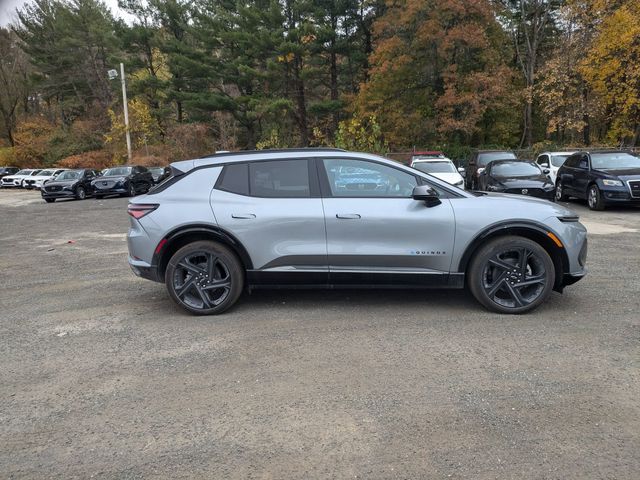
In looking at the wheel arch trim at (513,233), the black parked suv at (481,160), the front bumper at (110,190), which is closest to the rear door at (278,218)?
the wheel arch trim at (513,233)

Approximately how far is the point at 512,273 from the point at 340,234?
1741 millimetres

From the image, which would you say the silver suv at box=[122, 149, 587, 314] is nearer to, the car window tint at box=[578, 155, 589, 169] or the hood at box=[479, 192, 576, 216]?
the hood at box=[479, 192, 576, 216]

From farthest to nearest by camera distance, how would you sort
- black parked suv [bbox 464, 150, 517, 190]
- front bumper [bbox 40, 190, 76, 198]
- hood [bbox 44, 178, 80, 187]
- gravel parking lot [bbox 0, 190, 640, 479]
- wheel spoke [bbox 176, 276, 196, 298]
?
hood [bbox 44, 178, 80, 187], front bumper [bbox 40, 190, 76, 198], black parked suv [bbox 464, 150, 517, 190], wheel spoke [bbox 176, 276, 196, 298], gravel parking lot [bbox 0, 190, 640, 479]

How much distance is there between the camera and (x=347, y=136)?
3070cm

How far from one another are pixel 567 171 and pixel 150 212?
13266 millimetres

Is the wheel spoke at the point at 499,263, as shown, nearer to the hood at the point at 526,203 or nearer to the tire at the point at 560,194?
the hood at the point at 526,203

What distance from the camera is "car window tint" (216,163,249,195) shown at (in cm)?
503

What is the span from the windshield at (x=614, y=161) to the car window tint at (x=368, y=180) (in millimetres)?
10497

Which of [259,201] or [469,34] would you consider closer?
[259,201]

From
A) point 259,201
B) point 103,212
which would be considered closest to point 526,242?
point 259,201

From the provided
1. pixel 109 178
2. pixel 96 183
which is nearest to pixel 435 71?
pixel 109 178

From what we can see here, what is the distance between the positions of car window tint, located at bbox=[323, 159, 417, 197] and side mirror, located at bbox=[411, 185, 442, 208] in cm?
19

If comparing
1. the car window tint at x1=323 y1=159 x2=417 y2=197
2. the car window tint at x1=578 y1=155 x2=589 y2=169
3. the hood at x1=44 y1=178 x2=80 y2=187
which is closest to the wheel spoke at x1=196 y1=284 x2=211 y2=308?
the car window tint at x1=323 y1=159 x2=417 y2=197

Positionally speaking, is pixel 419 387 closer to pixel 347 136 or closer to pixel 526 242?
pixel 526 242
